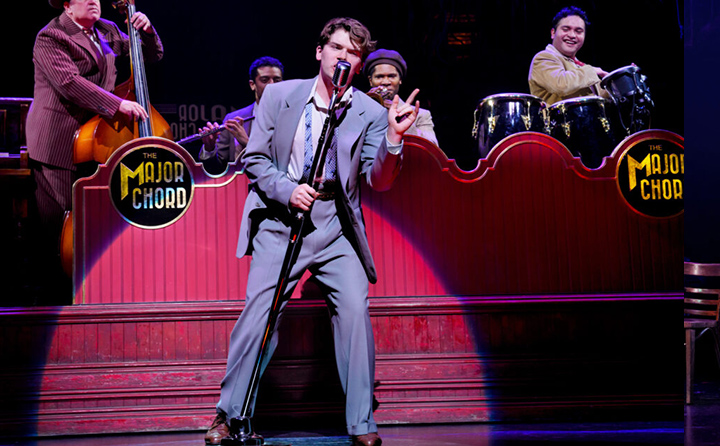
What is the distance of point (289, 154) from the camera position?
2.43m

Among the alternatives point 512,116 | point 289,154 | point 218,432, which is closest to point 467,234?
point 512,116

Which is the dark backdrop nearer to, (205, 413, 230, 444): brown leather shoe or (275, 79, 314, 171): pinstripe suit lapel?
(275, 79, 314, 171): pinstripe suit lapel

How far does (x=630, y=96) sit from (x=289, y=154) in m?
2.08

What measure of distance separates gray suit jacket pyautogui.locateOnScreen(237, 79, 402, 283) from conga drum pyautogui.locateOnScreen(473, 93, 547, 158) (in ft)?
4.39

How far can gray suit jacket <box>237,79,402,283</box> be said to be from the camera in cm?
237

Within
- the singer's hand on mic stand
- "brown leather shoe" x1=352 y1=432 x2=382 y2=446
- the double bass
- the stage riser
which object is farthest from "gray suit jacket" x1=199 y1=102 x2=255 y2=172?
"brown leather shoe" x1=352 y1=432 x2=382 y2=446

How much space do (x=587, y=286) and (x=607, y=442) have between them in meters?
0.85

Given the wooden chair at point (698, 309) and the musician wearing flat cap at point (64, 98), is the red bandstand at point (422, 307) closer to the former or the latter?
the musician wearing flat cap at point (64, 98)

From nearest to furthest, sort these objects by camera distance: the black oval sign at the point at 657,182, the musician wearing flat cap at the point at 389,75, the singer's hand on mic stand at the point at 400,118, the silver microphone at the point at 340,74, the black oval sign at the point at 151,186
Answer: the silver microphone at the point at 340,74 → the singer's hand on mic stand at the point at 400,118 → the black oval sign at the point at 151,186 → the black oval sign at the point at 657,182 → the musician wearing flat cap at the point at 389,75

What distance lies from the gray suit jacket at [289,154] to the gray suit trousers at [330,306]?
4 cm

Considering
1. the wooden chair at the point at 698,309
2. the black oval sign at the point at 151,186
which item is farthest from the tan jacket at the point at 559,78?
the black oval sign at the point at 151,186

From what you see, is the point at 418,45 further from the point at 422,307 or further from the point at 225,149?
the point at 422,307

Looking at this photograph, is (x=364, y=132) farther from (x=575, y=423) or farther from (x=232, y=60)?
(x=232, y=60)

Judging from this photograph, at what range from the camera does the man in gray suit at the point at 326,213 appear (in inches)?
90.3
